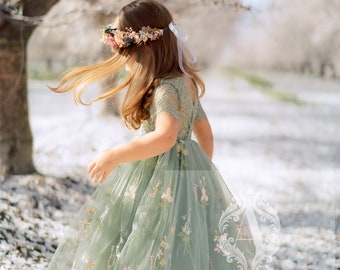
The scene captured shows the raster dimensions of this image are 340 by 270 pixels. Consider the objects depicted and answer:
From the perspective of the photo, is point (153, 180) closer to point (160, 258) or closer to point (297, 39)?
point (160, 258)

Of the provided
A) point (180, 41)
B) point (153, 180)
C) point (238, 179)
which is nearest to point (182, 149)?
point (153, 180)

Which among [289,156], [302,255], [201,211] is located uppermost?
[201,211]

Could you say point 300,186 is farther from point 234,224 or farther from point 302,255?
point 234,224

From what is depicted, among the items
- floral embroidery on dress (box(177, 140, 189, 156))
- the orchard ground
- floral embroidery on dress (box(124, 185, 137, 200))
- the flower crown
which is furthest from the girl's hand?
the orchard ground

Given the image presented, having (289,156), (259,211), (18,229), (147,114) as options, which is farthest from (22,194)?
(289,156)

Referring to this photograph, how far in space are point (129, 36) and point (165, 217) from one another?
28.4 inches

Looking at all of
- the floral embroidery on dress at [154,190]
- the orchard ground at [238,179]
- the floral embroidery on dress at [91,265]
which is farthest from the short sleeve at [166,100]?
the orchard ground at [238,179]

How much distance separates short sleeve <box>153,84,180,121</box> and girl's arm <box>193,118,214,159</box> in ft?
1.16

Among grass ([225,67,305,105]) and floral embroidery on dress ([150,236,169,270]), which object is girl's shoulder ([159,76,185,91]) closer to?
floral embroidery on dress ([150,236,169,270])

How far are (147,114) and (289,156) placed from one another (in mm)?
5938

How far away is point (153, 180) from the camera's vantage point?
6.94 feet

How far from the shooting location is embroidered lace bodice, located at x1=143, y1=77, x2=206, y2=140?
204 cm

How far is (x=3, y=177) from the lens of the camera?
4254 mm

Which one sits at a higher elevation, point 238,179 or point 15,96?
point 15,96
